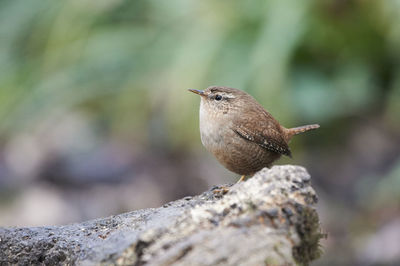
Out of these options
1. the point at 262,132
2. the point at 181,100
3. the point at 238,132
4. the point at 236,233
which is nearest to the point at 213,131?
the point at 238,132

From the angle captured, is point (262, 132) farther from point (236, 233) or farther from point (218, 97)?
point (236, 233)

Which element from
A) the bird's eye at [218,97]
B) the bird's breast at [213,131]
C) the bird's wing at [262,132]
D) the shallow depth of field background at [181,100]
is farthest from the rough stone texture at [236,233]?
the shallow depth of field background at [181,100]

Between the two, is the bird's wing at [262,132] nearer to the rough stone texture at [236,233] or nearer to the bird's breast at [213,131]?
the bird's breast at [213,131]

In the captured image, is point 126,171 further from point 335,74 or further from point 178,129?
point 335,74

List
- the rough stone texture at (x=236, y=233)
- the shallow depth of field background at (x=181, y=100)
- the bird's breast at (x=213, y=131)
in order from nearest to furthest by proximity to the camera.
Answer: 1. the rough stone texture at (x=236, y=233)
2. the bird's breast at (x=213, y=131)
3. the shallow depth of field background at (x=181, y=100)

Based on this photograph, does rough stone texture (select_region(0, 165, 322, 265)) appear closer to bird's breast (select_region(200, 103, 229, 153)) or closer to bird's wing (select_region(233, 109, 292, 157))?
bird's breast (select_region(200, 103, 229, 153))
